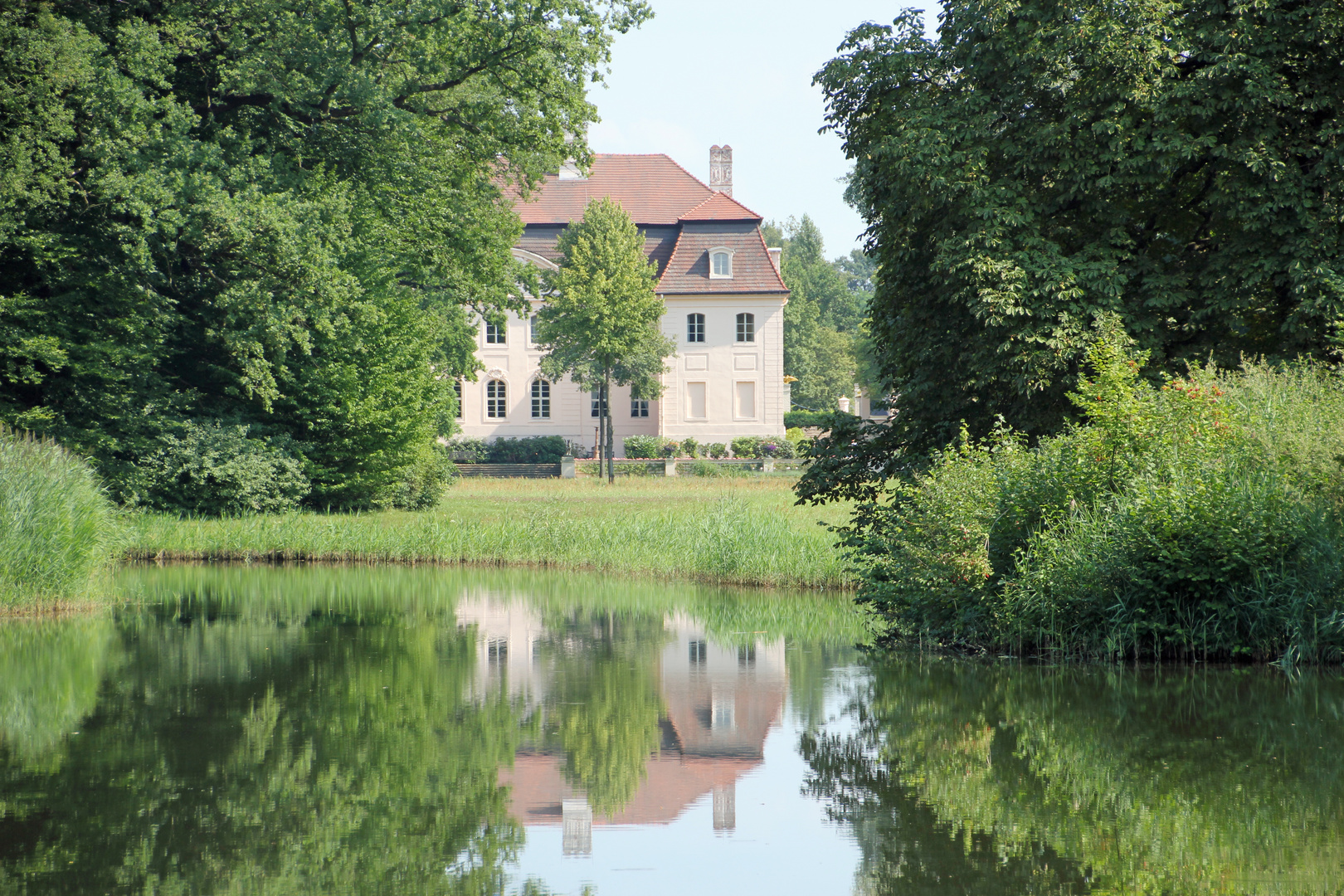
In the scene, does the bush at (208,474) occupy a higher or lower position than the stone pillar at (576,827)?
higher

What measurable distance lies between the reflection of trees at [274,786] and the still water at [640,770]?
0.08ft

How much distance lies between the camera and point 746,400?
51.1 meters

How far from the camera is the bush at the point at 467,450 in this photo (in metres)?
46.0

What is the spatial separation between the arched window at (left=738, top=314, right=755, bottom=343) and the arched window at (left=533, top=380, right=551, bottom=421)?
8245 millimetres

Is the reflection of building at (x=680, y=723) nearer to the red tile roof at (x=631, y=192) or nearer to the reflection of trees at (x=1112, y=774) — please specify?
the reflection of trees at (x=1112, y=774)

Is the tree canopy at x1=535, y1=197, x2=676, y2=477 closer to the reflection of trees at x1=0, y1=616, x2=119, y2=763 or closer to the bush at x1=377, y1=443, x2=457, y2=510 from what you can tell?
the bush at x1=377, y1=443, x2=457, y2=510

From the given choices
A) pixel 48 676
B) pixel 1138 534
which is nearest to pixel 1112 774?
pixel 1138 534

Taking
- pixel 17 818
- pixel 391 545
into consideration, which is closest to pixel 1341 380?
pixel 17 818

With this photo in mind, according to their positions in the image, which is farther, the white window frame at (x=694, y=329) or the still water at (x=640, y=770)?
the white window frame at (x=694, y=329)

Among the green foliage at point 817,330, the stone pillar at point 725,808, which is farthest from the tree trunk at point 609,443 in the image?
the stone pillar at point 725,808

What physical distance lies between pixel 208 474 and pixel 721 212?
31921mm

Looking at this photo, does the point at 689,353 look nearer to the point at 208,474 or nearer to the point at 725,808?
the point at 208,474

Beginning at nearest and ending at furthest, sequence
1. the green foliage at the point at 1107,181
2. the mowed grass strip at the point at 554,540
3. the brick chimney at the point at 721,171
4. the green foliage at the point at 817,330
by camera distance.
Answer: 1. the green foliage at the point at 1107,181
2. the mowed grass strip at the point at 554,540
3. the brick chimney at the point at 721,171
4. the green foliage at the point at 817,330

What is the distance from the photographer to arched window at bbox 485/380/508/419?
51531mm
